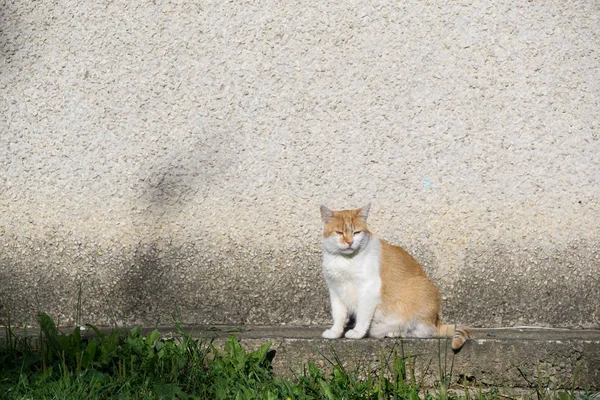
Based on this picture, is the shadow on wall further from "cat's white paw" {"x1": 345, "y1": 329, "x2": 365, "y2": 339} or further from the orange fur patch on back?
the orange fur patch on back

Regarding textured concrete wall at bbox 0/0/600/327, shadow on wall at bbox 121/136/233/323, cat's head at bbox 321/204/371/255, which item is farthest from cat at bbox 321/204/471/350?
shadow on wall at bbox 121/136/233/323

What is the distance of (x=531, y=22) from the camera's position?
3430mm

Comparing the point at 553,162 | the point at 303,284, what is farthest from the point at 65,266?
the point at 553,162

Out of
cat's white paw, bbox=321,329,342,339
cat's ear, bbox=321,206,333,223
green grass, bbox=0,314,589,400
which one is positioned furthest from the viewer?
cat's ear, bbox=321,206,333,223

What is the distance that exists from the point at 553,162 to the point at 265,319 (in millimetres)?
1592

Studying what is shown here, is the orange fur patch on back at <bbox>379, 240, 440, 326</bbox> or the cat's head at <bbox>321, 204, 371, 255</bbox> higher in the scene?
the cat's head at <bbox>321, 204, 371, 255</bbox>

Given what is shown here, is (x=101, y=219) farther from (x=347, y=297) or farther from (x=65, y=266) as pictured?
(x=347, y=297)

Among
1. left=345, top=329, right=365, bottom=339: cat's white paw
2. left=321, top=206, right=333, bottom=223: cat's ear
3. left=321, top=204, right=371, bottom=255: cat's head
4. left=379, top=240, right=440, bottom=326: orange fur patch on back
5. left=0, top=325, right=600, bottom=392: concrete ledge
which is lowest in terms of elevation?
left=0, top=325, right=600, bottom=392: concrete ledge

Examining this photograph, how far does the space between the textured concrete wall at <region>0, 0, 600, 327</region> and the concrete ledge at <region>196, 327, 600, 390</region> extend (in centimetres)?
43

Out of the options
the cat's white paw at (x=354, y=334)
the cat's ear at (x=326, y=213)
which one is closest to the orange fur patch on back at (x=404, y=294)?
the cat's white paw at (x=354, y=334)

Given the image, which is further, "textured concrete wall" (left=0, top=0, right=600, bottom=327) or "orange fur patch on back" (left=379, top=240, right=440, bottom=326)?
"textured concrete wall" (left=0, top=0, right=600, bottom=327)

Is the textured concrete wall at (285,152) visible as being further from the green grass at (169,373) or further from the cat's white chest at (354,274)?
the green grass at (169,373)

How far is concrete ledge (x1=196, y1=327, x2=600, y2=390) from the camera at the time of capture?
9.64ft

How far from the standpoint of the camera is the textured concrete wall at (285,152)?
3.41 m
